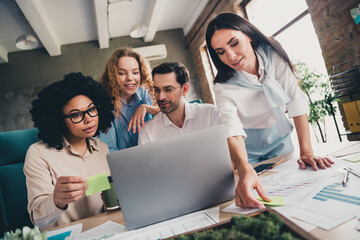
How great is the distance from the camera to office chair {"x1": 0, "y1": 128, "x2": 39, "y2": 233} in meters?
1.42

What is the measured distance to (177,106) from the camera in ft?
6.02

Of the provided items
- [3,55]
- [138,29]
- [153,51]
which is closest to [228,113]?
[138,29]

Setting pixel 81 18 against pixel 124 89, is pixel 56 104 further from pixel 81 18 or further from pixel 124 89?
pixel 81 18

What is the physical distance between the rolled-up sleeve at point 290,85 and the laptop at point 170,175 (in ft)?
2.54

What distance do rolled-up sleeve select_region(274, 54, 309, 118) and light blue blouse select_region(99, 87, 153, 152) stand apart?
1.09 metres

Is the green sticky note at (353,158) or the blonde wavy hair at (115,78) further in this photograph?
the blonde wavy hair at (115,78)

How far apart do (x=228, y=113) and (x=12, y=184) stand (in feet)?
4.29

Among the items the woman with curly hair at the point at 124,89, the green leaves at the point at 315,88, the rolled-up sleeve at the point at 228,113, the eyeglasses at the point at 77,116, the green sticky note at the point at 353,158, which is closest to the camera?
the green sticky note at the point at 353,158

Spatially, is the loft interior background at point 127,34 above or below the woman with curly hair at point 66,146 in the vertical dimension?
above

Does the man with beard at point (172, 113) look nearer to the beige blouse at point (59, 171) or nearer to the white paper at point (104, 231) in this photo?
the beige blouse at point (59, 171)

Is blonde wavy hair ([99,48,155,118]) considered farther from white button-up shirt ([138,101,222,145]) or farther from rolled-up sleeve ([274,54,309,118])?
rolled-up sleeve ([274,54,309,118])

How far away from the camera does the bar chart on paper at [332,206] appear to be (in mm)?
581

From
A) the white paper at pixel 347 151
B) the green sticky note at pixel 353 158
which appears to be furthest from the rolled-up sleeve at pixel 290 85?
the green sticky note at pixel 353 158

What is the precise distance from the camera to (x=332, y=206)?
2.11ft
